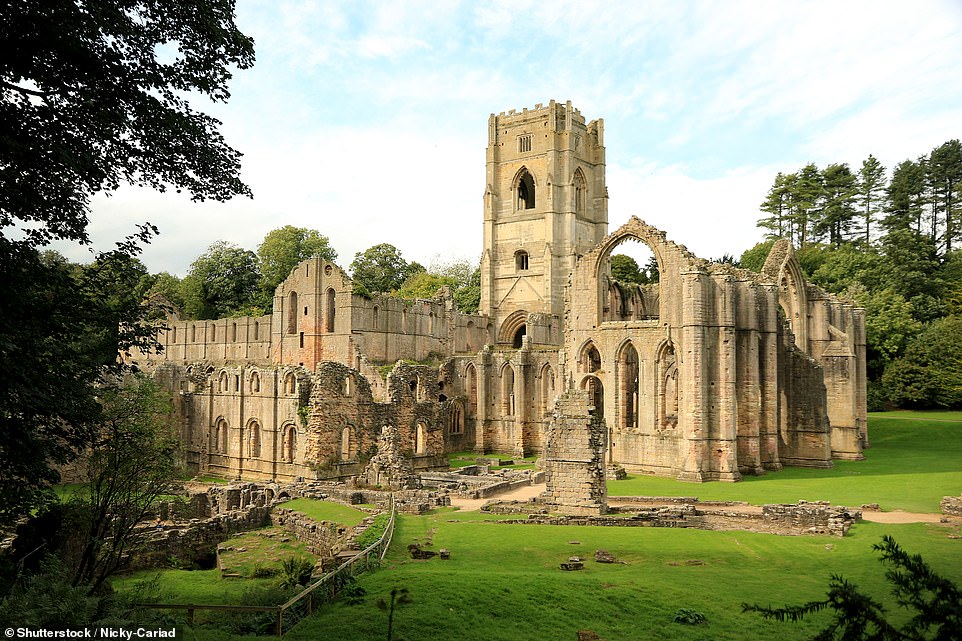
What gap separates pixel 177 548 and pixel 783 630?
16.9 m

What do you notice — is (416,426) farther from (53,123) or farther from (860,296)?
(860,296)

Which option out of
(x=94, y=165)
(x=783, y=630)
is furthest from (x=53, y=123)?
(x=783, y=630)

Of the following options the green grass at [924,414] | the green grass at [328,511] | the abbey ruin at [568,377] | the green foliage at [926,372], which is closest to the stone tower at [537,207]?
the abbey ruin at [568,377]

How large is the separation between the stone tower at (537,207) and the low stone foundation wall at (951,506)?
3579cm

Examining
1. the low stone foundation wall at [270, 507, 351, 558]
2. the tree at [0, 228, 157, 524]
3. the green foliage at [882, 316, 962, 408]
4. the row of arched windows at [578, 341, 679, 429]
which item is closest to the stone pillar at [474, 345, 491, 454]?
the row of arched windows at [578, 341, 679, 429]

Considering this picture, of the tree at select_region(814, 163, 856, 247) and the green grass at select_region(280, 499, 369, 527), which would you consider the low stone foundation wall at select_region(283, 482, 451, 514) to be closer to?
the green grass at select_region(280, 499, 369, 527)

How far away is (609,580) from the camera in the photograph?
548 inches

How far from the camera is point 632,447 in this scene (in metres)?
32.0

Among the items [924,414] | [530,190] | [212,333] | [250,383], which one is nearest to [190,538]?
[250,383]

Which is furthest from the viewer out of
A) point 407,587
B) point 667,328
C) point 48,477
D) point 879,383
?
point 879,383

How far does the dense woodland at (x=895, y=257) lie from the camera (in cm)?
4525

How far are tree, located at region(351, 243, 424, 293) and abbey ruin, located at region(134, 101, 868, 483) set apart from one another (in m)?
23.7

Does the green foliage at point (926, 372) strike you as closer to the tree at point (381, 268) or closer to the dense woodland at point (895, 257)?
the dense woodland at point (895, 257)

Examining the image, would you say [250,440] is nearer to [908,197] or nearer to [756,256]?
[756,256]
